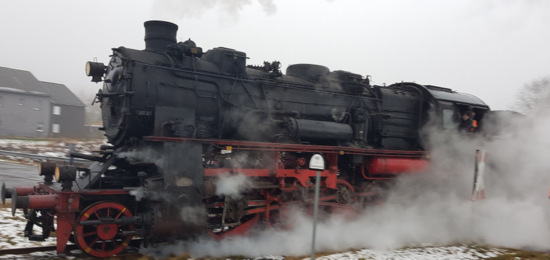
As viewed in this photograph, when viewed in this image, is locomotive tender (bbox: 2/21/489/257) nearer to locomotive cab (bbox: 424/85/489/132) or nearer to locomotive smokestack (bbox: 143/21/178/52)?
locomotive smokestack (bbox: 143/21/178/52)

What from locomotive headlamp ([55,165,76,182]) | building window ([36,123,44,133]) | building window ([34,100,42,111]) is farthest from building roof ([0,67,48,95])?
locomotive headlamp ([55,165,76,182])

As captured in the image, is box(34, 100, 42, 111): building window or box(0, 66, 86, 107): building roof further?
box(34, 100, 42, 111): building window

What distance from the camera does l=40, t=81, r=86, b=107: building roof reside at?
4492 centimetres

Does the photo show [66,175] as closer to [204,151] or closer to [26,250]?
[26,250]

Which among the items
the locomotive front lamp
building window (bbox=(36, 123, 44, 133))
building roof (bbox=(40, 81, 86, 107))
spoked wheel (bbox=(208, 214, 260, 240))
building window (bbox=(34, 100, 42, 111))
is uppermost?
building roof (bbox=(40, 81, 86, 107))

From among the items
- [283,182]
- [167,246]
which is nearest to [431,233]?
[283,182]

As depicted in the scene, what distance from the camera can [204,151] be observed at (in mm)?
7059

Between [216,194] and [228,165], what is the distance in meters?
0.58

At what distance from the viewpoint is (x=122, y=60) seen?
7.04 m

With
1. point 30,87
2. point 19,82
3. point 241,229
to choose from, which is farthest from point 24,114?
point 241,229

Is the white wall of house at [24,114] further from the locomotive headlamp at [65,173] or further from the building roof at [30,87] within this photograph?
the locomotive headlamp at [65,173]

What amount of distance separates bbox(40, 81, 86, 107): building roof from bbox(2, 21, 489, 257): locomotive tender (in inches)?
1674

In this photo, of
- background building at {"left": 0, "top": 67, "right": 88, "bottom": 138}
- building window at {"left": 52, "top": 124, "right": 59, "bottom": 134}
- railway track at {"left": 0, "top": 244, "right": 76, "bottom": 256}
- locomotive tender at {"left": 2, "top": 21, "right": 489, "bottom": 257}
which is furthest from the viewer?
building window at {"left": 52, "top": 124, "right": 59, "bottom": 134}

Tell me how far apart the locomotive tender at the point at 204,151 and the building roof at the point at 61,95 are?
4251cm
